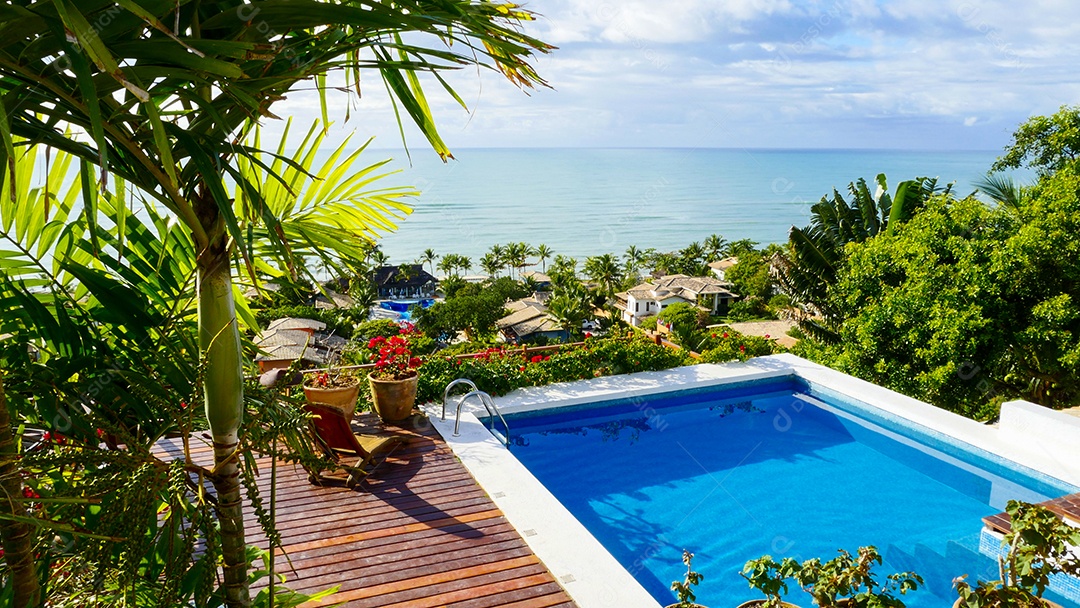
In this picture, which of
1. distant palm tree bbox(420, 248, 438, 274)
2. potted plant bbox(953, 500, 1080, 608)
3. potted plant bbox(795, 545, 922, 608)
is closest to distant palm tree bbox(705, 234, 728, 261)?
distant palm tree bbox(420, 248, 438, 274)

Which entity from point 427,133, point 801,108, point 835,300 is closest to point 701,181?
point 801,108

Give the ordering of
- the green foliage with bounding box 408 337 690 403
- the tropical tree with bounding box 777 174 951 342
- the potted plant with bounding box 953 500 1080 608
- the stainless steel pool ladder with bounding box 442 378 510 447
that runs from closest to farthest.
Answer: the potted plant with bounding box 953 500 1080 608
the stainless steel pool ladder with bounding box 442 378 510 447
the green foliage with bounding box 408 337 690 403
the tropical tree with bounding box 777 174 951 342

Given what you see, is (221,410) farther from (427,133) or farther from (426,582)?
(426,582)

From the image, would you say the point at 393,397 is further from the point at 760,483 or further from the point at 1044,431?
the point at 1044,431

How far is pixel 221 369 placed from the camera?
1.45m

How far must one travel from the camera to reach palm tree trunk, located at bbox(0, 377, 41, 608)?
1339 millimetres

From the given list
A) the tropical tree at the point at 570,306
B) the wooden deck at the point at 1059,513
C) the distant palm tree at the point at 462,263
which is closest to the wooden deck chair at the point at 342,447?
the wooden deck at the point at 1059,513

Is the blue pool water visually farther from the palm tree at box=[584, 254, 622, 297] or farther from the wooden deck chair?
the palm tree at box=[584, 254, 622, 297]

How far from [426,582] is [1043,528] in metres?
3.53

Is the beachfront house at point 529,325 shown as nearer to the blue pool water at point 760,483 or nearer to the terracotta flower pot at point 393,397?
the blue pool water at point 760,483

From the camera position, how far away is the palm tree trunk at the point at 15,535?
1339 millimetres

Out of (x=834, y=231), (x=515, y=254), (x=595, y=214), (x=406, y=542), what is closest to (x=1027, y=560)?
(x=406, y=542)

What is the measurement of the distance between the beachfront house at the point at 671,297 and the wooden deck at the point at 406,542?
2330 inches

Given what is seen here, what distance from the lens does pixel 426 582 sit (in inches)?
176
